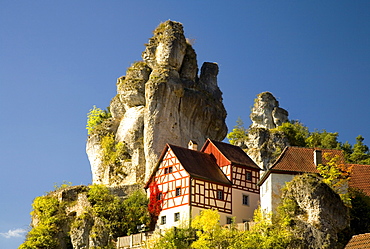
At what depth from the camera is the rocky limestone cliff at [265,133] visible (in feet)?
235

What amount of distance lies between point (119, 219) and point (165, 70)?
15.4 m

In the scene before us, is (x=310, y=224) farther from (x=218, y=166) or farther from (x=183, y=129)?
(x=183, y=129)

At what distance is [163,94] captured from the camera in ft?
235

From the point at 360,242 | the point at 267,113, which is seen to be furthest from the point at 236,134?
the point at 360,242

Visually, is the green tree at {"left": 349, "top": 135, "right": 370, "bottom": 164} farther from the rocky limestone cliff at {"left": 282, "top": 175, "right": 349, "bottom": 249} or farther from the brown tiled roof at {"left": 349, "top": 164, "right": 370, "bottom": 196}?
the rocky limestone cliff at {"left": 282, "top": 175, "right": 349, "bottom": 249}

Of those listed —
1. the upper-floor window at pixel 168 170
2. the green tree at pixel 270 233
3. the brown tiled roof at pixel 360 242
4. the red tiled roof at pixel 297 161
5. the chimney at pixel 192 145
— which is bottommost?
the brown tiled roof at pixel 360 242

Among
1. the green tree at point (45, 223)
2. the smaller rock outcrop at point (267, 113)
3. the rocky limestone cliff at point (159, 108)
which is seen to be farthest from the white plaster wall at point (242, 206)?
the smaller rock outcrop at point (267, 113)

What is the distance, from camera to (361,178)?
193 feet

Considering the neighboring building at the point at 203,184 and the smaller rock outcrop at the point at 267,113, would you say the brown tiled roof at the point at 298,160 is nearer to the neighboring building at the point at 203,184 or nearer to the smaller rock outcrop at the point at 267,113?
the neighboring building at the point at 203,184

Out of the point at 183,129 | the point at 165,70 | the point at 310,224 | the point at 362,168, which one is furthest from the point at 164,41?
the point at 310,224

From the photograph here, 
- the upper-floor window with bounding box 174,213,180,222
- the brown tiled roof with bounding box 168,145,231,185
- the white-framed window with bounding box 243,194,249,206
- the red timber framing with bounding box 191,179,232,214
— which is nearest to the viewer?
the upper-floor window with bounding box 174,213,180,222

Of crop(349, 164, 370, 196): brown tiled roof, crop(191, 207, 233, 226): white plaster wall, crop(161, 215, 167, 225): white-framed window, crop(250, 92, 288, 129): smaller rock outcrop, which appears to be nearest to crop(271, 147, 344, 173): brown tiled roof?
crop(349, 164, 370, 196): brown tiled roof

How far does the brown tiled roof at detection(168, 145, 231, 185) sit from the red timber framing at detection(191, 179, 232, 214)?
424 mm

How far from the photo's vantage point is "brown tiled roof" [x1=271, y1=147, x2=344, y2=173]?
183 ft
